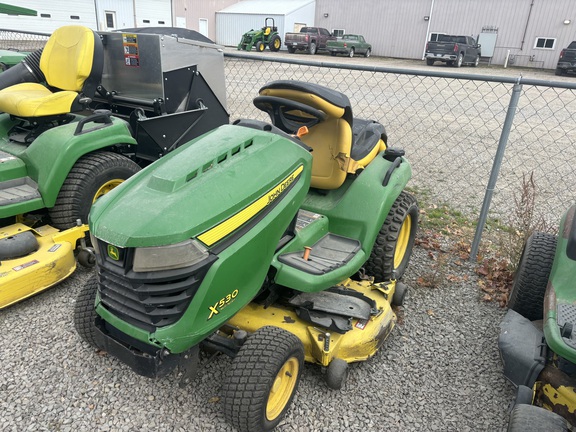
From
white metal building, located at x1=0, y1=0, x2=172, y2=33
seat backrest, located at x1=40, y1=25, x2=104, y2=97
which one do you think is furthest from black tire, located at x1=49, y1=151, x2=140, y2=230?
white metal building, located at x1=0, y1=0, x2=172, y2=33

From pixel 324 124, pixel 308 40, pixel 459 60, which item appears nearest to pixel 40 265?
pixel 324 124

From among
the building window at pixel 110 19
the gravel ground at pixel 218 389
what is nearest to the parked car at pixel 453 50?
the building window at pixel 110 19

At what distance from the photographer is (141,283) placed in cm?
193

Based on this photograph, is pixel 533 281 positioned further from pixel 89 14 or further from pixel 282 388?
pixel 89 14

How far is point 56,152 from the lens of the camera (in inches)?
135

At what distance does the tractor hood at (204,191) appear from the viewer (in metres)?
1.88

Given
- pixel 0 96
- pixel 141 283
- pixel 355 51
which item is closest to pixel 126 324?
pixel 141 283

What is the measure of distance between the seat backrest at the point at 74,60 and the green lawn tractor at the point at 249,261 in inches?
82.3

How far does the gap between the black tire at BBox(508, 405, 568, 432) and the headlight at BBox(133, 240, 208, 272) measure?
1460mm

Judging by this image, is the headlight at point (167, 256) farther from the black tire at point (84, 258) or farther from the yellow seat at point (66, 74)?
the yellow seat at point (66, 74)

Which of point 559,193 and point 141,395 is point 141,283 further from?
point 559,193

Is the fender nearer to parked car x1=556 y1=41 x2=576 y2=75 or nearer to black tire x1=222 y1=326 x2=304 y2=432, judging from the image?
black tire x1=222 y1=326 x2=304 y2=432

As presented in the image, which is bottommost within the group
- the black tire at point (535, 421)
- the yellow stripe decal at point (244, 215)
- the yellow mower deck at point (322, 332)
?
the yellow mower deck at point (322, 332)

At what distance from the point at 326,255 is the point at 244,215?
0.82 m
